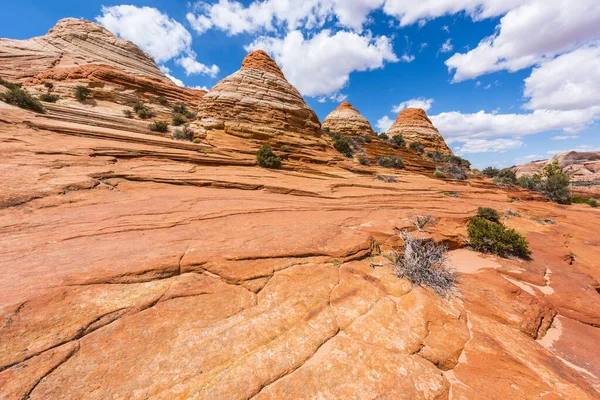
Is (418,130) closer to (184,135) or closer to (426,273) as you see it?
(184,135)

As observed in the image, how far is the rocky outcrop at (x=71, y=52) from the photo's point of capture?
76.5ft

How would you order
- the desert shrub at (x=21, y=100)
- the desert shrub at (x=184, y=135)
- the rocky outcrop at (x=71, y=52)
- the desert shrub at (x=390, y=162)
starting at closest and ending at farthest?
the desert shrub at (x=21, y=100) < the desert shrub at (x=184, y=135) < the rocky outcrop at (x=71, y=52) < the desert shrub at (x=390, y=162)

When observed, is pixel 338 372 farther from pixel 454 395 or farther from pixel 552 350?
pixel 552 350

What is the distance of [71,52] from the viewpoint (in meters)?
27.0

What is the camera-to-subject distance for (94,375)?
93.2 inches

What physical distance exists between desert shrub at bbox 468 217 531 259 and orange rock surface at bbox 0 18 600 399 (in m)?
0.42

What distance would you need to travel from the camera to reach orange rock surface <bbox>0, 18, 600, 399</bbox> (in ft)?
8.37

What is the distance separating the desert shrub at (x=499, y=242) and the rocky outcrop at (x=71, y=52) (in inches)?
1419

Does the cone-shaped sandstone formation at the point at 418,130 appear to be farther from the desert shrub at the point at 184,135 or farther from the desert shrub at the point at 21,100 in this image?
the desert shrub at the point at 21,100

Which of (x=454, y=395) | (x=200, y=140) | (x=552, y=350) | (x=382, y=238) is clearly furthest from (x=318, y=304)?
(x=200, y=140)

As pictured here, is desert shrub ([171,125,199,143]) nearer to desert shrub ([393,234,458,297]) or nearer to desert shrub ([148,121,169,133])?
desert shrub ([148,121,169,133])

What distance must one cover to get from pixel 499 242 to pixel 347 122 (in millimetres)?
39068

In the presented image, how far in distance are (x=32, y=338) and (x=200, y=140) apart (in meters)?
15.5

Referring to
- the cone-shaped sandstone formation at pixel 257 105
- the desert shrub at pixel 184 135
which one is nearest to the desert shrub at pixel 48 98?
the desert shrub at pixel 184 135
